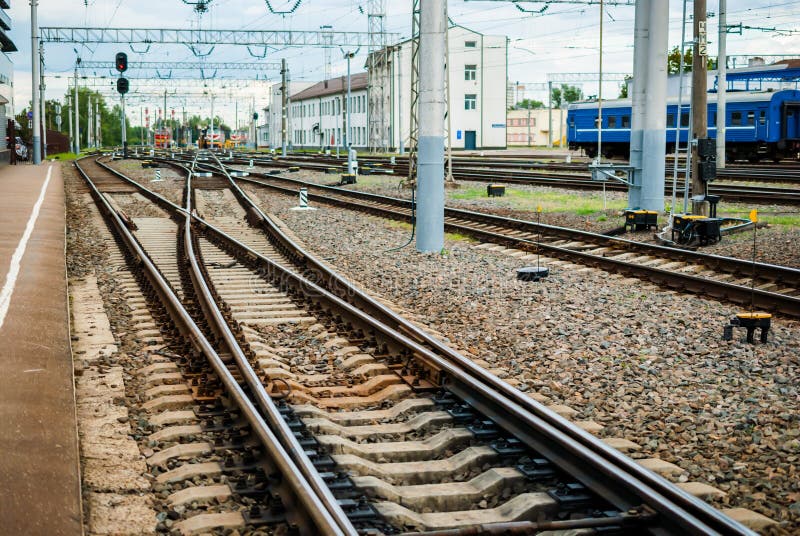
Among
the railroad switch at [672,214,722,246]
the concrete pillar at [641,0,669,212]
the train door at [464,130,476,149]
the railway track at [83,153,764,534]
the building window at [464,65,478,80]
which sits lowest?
the railway track at [83,153,764,534]

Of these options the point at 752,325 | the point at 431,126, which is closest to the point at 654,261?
the point at 431,126

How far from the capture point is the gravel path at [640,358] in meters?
5.63

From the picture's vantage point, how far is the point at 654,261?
1376cm

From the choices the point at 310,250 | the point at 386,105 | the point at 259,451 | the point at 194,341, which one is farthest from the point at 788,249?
the point at 386,105

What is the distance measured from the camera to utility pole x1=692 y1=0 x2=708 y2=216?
Result: 16.7 meters

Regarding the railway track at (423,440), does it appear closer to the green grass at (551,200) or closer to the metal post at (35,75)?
the green grass at (551,200)

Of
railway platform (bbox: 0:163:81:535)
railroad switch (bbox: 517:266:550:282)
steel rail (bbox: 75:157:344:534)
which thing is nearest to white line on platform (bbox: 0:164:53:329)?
railway platform (bbox: 0:163:81:535)

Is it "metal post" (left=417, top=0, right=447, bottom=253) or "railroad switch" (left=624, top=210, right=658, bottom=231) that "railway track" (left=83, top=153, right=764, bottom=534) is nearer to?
"metal post" (left=417, top=0, right=447, bottom=253)

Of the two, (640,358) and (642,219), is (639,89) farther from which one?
(640,358)

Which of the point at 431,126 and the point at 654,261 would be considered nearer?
the point at 654,261

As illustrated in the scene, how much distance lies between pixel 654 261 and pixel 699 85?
469 cm

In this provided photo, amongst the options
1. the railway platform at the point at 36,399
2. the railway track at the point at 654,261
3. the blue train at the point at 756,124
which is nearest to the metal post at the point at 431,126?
the railway track at the point at 654,261

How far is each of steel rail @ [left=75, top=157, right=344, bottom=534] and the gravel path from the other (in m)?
2.16

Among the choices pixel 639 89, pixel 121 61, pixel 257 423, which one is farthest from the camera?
pixel 121 61
